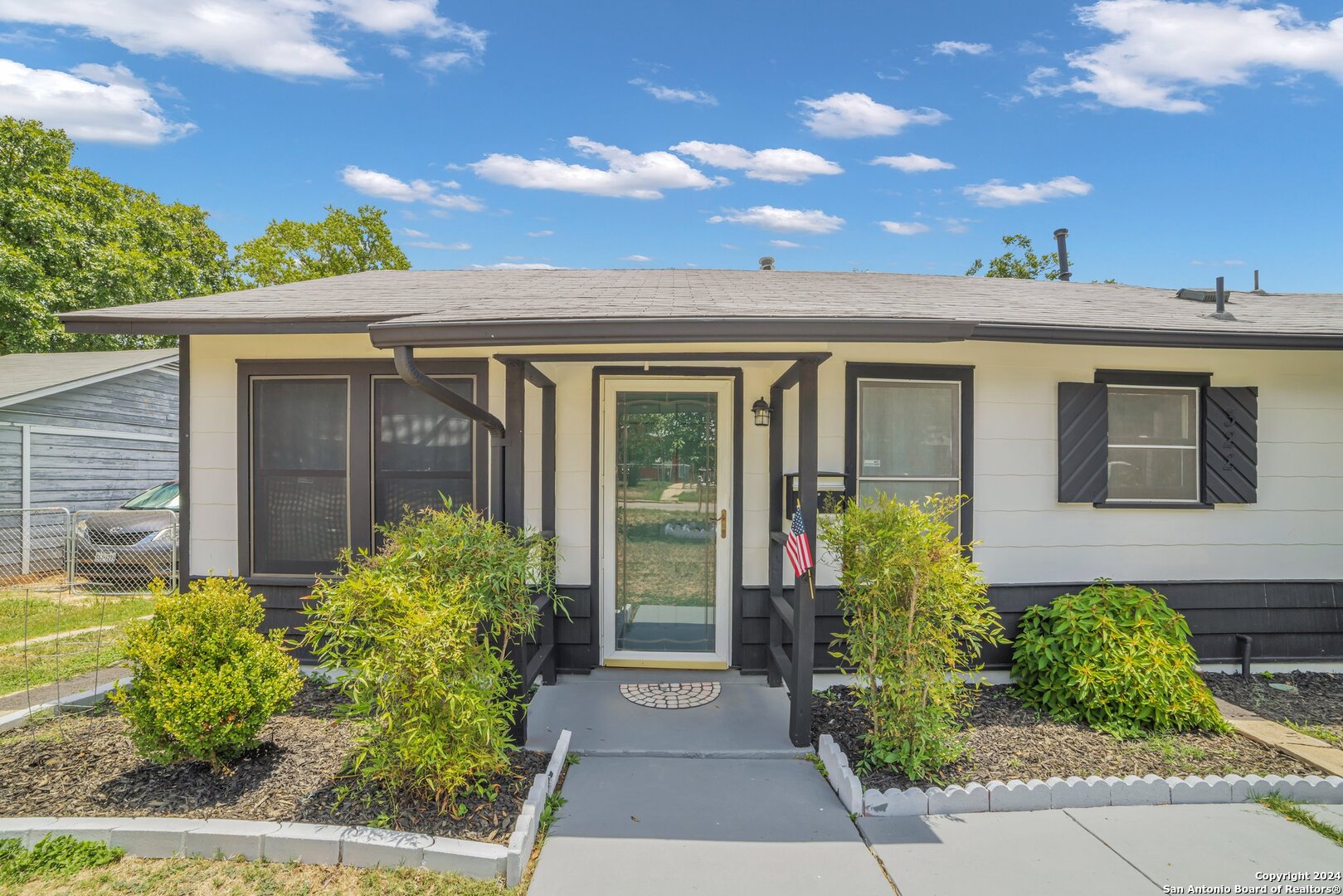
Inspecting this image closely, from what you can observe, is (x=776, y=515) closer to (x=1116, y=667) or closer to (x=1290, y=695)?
(x=1116, y=667)

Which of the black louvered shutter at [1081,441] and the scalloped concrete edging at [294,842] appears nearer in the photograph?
the scalloped concrete edging at [294,842]

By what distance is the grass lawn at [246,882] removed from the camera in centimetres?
225

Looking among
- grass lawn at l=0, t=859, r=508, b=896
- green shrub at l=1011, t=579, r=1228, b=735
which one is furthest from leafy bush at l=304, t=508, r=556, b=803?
green shrub at l=1011, t=579, r=1228, b=735

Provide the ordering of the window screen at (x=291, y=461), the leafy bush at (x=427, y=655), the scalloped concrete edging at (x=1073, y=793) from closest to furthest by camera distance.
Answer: the leafy bush at (x=427, y=655), the scalloped concrete edging at (x=1073, y=793), the window screen at (x=291, y=461)

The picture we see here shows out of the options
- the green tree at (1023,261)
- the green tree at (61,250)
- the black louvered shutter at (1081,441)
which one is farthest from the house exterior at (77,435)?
the green tree at (1023,261)

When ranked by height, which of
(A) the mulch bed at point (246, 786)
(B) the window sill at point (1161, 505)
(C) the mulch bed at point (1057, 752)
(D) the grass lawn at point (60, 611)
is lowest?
(D) the grass lawn at point (60, 611)

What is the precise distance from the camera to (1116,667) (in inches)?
136

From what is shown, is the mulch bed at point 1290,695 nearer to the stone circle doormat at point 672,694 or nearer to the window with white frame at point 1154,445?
the window with white frame at point 1154,445

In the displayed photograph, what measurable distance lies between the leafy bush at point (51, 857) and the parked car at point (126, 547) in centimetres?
599

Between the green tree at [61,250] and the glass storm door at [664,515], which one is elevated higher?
the green tree at [61,250]

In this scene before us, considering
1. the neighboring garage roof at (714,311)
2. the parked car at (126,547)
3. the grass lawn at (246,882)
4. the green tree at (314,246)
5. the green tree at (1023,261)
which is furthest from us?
the green tree at (314,246)

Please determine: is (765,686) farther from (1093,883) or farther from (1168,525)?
(1168,525)

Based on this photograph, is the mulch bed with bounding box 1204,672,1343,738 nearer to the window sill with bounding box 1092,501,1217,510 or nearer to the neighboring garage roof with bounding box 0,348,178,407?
the window sill with bounding box 1092,501,1217,510

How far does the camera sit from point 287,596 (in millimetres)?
4305
